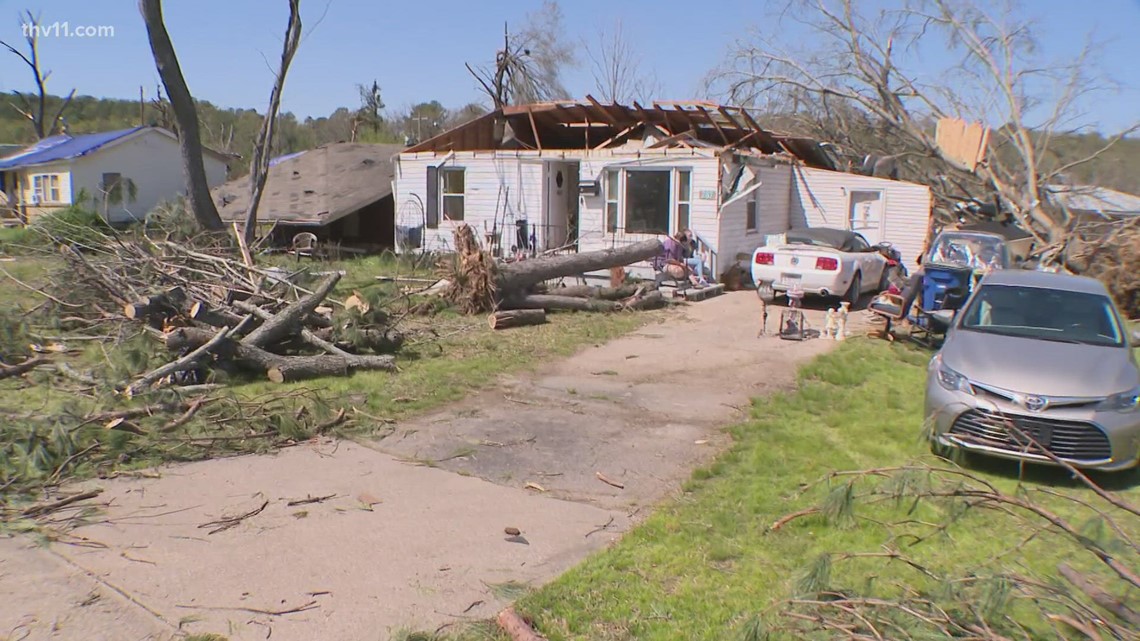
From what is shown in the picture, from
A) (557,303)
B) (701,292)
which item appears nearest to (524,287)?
(557,303)

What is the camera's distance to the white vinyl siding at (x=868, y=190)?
62.0ft

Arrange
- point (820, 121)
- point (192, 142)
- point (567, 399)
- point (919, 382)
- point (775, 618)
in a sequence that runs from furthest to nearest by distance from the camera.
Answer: point (820, 121) < point (192, 142) < point (919, 382) < point (567, 399) < point (775, 618)

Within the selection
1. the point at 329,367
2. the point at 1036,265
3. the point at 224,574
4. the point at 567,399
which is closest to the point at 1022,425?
the point at 567,399

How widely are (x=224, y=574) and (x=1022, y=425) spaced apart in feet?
18.4

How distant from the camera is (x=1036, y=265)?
16625 mm

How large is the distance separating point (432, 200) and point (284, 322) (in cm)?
1178

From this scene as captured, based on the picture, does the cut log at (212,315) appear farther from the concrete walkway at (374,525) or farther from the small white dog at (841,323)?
the small white dog at (841,323)

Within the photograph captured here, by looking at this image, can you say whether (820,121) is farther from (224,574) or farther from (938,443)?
(224,574)

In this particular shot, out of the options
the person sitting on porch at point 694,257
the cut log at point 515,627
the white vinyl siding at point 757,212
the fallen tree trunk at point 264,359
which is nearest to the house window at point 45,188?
the person sitting on porch at point 694,257

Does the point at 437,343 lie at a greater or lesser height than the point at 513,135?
lesser

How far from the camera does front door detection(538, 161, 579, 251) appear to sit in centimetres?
1980

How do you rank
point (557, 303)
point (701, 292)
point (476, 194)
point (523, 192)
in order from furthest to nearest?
point (476, 194) → point (523, 192) → point (701, 292) → point (557, 303)

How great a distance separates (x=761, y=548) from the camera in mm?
5223

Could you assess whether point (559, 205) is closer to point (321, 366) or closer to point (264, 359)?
point (321, 366)
